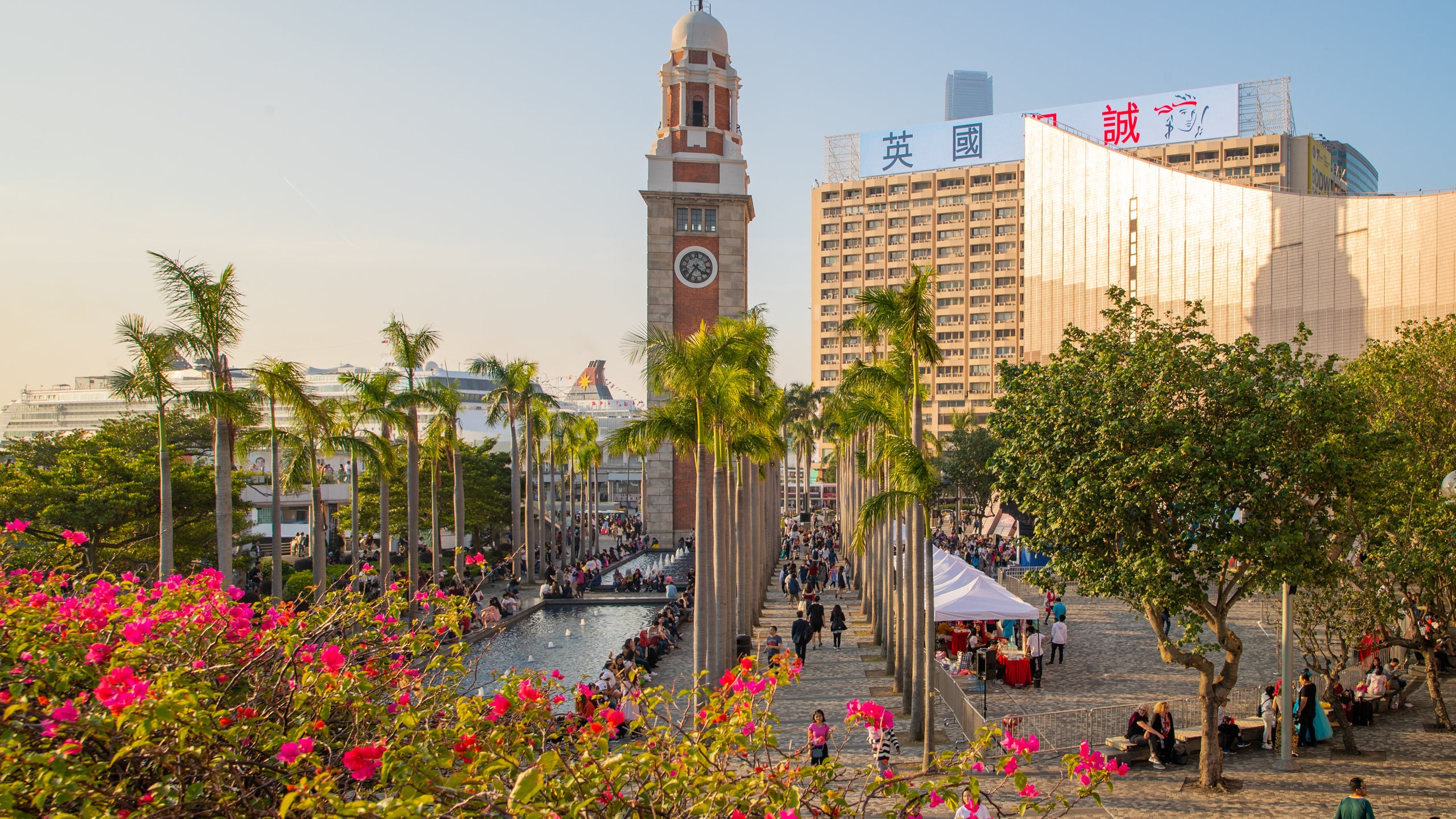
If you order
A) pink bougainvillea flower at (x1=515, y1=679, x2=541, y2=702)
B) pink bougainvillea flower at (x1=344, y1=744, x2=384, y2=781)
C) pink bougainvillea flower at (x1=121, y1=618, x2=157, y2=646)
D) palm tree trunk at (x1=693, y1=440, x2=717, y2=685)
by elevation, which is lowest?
palm tree trunk at (x1=693, y1=440, x2=717, y2=685)

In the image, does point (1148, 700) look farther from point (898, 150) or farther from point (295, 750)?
point (898, 150)

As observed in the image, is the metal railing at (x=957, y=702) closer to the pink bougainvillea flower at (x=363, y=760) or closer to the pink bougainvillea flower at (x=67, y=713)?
the pink bougainvillea flower at (x=363, y=760)

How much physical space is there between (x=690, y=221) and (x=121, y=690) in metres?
52.4

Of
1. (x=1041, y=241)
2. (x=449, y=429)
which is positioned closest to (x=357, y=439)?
(x=449, y=429)

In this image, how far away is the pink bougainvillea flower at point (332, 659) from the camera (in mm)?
4875

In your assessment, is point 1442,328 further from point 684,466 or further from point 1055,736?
point 684,466

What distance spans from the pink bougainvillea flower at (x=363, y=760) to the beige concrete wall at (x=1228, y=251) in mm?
33420

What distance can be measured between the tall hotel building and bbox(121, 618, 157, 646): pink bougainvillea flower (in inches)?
673

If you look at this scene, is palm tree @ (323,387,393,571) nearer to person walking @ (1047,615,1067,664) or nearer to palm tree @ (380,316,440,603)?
palm tree @ (380,316,440,603)

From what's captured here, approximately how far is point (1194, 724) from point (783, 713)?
21.0 feet

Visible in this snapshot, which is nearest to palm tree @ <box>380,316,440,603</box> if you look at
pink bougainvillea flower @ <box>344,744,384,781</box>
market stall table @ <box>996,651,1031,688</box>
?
market stall table @ <box>996,651,1031,688</box>

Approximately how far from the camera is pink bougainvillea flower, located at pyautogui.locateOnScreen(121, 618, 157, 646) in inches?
196

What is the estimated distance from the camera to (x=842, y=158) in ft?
347

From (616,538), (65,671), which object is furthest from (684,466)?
(65,671)
